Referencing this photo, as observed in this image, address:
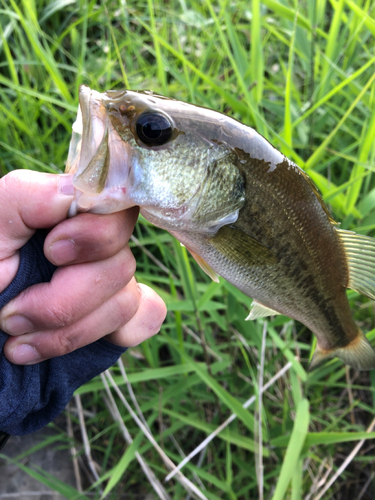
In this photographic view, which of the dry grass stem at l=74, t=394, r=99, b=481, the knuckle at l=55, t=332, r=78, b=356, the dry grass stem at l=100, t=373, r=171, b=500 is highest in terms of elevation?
the knuckle at l=55, t=332, r=78, b=356

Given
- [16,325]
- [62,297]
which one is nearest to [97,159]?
[62,297]

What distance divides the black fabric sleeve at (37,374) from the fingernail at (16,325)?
4 cm

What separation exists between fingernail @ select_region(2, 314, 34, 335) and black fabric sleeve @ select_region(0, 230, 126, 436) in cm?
4

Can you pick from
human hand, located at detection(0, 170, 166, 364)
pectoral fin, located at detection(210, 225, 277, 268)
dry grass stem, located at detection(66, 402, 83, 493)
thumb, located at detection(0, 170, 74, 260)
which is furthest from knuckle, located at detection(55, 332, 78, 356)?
dry grass stem, located at detection(66, 402, 83, 493)

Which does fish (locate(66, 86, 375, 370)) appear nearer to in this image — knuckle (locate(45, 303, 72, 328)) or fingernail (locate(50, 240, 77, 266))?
fingernail (locate(50, 240, 77, 266))

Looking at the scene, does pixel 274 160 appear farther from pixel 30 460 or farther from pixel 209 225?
pixel 30 460

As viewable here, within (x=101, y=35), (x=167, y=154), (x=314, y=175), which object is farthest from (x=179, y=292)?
(x=101, y=35)

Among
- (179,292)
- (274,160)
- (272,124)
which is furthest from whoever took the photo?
(272,124)

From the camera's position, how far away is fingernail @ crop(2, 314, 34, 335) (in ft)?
3.11

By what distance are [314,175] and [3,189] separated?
→ 1.18 metres

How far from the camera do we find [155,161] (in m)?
0.85

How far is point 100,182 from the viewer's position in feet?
2.55

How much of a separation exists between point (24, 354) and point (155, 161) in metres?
0.60

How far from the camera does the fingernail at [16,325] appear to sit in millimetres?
947
